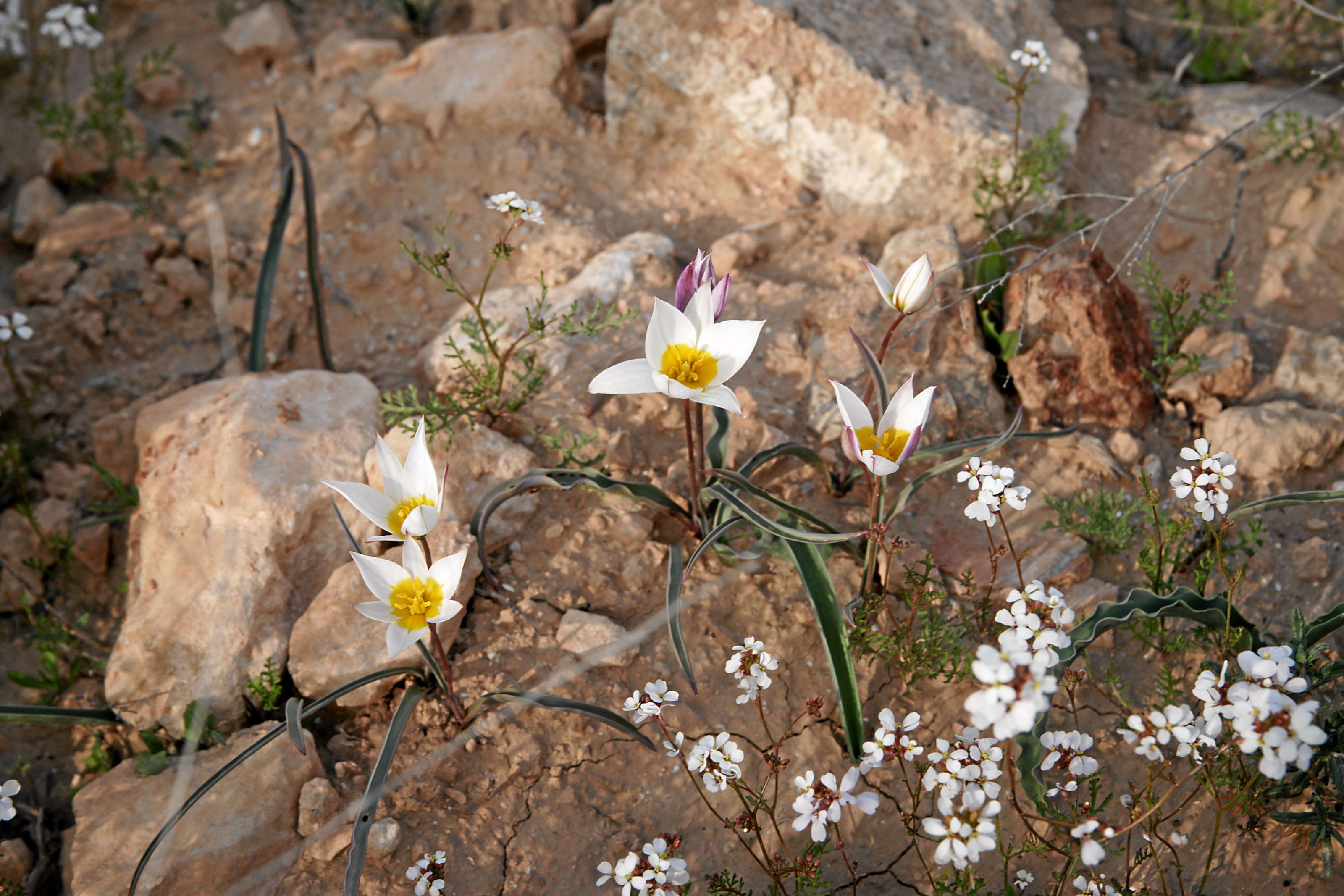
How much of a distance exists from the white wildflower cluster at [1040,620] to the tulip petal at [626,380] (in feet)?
2.96

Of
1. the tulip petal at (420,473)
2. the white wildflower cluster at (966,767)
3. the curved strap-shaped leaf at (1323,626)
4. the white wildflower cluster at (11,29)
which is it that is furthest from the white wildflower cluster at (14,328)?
the curved strap-shaped leaf at (1323,626)

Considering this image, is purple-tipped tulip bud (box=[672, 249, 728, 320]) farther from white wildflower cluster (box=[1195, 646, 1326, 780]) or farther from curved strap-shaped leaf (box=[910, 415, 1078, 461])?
white wildflower cluster (box=[1195, 646, 1326, 780])

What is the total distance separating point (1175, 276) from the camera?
3.58m

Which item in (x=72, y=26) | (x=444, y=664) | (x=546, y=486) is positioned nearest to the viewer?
(x=444, y=664)

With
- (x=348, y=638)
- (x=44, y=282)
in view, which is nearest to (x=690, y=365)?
(x=348, y=638)

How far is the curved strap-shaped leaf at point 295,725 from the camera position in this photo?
2.09 m

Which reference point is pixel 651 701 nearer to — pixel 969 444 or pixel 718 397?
pixel 718 397

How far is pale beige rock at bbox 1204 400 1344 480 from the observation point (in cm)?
292

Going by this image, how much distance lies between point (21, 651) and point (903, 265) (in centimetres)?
334

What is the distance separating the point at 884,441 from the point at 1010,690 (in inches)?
29.4

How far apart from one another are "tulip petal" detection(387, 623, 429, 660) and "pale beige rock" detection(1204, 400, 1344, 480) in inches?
99.3

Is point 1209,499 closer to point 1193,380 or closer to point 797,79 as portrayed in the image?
point 1193,380

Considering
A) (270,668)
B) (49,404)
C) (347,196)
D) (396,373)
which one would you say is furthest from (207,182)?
(270,668)

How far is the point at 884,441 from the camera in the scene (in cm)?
223
